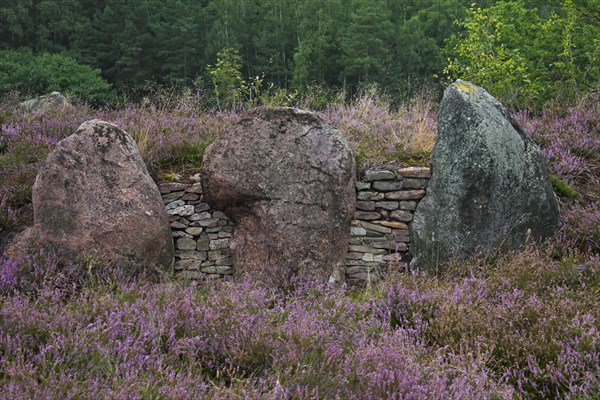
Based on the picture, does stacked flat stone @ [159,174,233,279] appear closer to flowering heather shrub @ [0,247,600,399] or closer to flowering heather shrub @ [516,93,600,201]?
flowering heather shrub @ [0,247,600,399]

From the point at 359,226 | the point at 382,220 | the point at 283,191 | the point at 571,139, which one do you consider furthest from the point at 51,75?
the point at 571,139

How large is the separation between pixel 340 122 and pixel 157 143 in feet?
8.91

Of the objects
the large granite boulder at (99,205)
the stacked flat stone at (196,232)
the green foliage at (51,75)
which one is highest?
the large granite boulder at (99,205)

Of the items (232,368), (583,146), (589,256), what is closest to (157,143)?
(232,368)

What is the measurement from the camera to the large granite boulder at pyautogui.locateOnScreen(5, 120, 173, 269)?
16.8 feet

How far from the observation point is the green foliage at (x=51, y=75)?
21.1 meters

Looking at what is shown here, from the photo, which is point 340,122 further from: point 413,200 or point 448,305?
point 448,305

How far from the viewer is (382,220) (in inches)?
238

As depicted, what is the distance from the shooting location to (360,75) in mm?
29656

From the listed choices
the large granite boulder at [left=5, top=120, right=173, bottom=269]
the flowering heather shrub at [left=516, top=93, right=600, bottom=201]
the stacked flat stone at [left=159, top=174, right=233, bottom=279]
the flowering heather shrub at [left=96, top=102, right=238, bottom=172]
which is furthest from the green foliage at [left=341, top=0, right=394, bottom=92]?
the large granite boulder at [left=5, top=120, right=173, bottom=269]

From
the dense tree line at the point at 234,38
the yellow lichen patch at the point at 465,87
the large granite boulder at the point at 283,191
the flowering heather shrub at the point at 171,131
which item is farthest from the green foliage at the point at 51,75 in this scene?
the yellow lichen patch at the point at 465,87

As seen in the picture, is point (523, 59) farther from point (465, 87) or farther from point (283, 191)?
point (283, 191)

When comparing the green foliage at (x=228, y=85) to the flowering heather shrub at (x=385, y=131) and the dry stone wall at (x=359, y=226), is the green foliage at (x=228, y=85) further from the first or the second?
the dry stone wall at (x=359, y=226)

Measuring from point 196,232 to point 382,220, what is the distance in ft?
7.47
